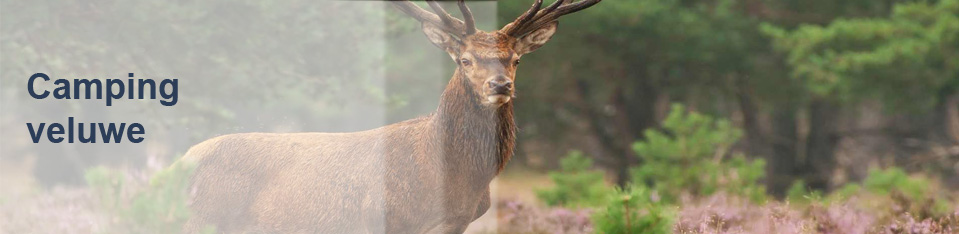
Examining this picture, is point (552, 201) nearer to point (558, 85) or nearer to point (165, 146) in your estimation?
point (165, 146)

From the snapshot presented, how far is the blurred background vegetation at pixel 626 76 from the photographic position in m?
10.9

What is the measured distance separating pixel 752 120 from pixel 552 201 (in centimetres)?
1375

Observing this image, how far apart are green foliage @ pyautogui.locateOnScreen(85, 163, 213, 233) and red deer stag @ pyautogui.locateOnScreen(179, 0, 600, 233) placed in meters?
1.49

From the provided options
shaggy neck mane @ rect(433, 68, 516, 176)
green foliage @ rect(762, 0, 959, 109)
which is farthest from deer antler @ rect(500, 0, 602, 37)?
green foliage @ rect(762, 0, 959, 109)

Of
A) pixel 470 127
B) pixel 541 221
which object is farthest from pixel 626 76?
pixel 470 127

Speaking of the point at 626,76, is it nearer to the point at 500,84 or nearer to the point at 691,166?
the point at 691,166

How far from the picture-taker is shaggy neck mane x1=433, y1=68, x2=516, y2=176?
21.2ft

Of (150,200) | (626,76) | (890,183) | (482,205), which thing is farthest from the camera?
(626,76)

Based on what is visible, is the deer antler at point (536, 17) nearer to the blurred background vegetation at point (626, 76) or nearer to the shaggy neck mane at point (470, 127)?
the shaggy neck mane at point (470, 127)

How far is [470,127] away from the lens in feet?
21.2

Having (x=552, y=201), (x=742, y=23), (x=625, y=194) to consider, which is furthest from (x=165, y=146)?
(x=742, y=23)

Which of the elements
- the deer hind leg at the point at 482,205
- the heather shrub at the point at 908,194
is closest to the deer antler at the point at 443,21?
the deer hind leg at the point at 482,205

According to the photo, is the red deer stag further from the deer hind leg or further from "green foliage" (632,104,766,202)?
"green foliage" (632,104,766,202)

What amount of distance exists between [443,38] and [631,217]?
1464 millimetres
